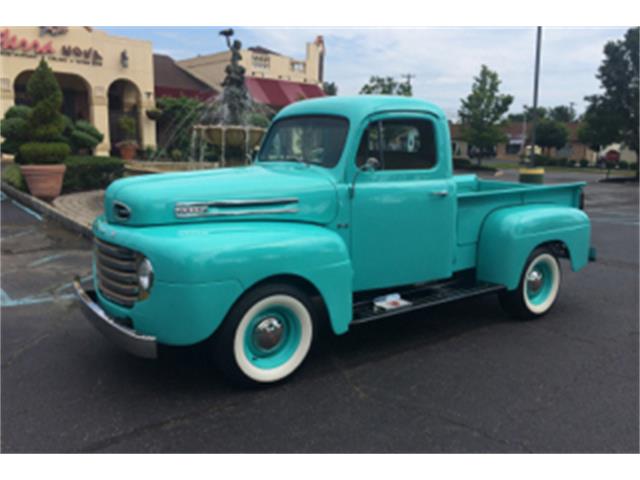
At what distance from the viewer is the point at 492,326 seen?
5492mm

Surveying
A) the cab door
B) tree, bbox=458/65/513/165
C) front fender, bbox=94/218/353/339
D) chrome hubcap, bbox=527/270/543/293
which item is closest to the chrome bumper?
front fender, bbox=94/218/353/339

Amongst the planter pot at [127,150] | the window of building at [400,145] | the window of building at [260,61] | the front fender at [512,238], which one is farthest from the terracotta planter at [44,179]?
the window of building at [260,61]

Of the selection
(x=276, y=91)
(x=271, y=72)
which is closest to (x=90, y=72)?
(x=276, y=91)

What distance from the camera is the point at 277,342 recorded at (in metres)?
4.02

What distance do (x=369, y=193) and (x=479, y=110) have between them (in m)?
41.1

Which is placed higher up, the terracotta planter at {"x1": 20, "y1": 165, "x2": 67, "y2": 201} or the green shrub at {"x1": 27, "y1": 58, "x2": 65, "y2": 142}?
the green shrub at {"x1": 27, "y1": 58, "x2": 65, "y2": 142}

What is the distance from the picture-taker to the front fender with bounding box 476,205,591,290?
5301 millimetres

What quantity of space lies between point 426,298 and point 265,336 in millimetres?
1732

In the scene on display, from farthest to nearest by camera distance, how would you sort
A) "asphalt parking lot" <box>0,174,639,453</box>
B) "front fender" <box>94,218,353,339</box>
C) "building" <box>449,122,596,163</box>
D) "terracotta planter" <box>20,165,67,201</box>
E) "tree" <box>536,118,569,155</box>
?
"building" <box>449,122,596,163</box> < "tree" <box>536,118,569,155</box> < "terracotta planter" <box>20,165,67,201</box> < "front fender" <box>94,218,353,339</box> < "asphalt parking lot" <box>0,174,639,453</box>

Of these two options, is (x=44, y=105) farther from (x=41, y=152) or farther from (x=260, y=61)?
(x=260, y=61)

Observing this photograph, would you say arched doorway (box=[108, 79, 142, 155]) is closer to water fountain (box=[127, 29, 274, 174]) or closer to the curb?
water fountain (box=[127, 29, 274, 174])

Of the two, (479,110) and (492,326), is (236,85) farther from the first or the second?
(479,110)

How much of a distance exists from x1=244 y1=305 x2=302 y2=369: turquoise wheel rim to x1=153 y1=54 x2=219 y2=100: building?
90.1 ft

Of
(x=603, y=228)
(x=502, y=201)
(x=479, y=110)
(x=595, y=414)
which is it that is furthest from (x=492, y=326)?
(x=479, y=110)
